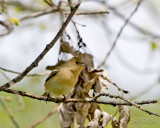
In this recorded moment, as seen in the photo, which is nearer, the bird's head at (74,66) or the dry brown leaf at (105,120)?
the dry brown leaf at (105,120)

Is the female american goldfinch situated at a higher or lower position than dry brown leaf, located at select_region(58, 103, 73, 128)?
higher

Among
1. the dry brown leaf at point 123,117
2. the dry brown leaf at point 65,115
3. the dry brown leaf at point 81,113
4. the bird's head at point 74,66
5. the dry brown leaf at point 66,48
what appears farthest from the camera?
the bird's head at point 74,66

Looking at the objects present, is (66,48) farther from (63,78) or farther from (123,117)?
(123,117)

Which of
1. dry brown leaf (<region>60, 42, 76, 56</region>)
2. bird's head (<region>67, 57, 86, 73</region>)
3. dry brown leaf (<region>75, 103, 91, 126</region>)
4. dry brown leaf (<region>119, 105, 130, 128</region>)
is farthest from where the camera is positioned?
bird's head (<region>67, 57, 86, 73</region>)

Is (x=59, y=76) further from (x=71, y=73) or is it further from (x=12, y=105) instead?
(x=12, y=105)

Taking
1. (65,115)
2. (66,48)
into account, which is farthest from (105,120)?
(66,48)

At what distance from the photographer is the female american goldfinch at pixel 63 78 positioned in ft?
15.0

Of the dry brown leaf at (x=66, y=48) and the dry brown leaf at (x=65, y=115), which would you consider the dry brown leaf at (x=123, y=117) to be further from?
the dry brown leaf at (x=66, y=48)

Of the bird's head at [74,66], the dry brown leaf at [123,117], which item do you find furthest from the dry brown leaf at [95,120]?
the bird's head at [74,66]

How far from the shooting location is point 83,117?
12.1ft

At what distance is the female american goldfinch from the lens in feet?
15.0

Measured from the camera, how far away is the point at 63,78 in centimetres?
474

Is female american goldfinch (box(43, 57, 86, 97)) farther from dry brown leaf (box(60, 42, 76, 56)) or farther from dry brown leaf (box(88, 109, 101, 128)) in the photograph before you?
dry brown leaf (box(88, 109, 101, 128))

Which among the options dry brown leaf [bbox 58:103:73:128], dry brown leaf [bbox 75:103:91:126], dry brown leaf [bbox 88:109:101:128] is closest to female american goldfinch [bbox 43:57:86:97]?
dry brown leaf [bbox 58:103:73:128]
